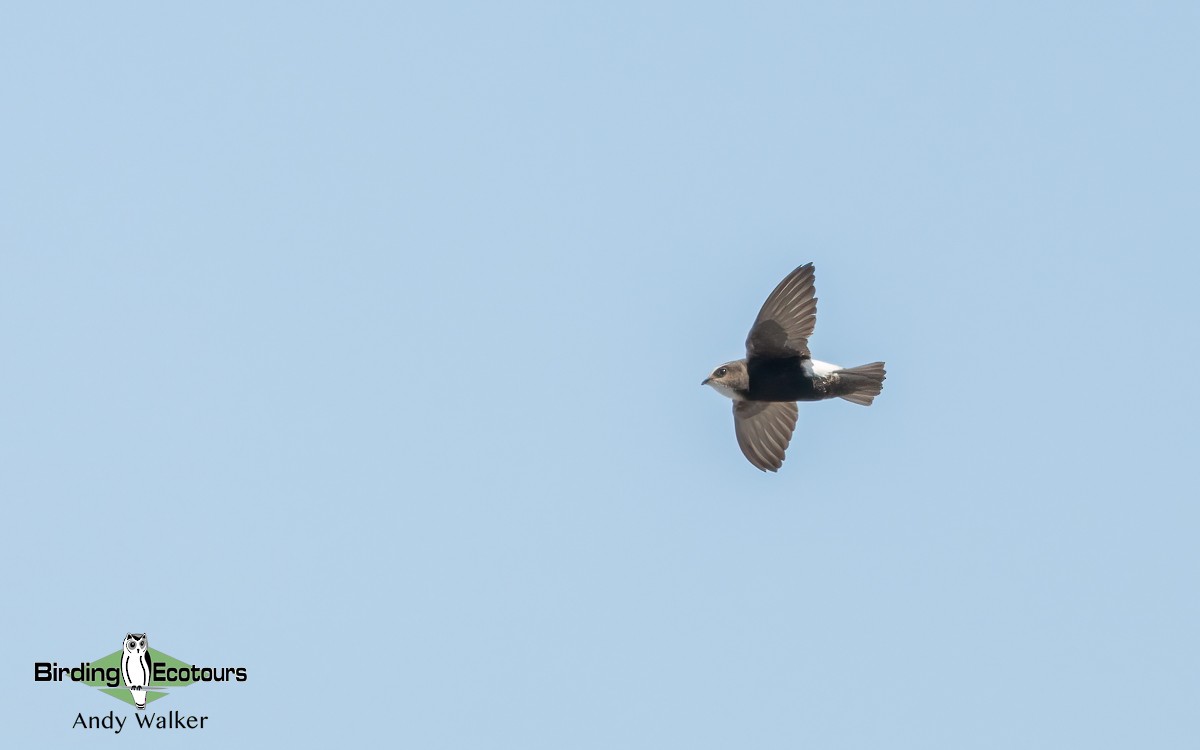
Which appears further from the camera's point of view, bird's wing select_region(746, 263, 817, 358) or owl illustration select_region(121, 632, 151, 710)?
owl illustration select_region(121, 632, 151, 710)

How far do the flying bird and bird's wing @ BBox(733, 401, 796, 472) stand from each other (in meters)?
0.67

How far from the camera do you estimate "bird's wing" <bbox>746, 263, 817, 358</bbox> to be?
64.6 feet

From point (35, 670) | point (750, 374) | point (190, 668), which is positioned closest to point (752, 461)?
point (750, 374)

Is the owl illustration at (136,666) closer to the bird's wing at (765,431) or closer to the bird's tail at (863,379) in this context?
the bird's wing at (765,431)

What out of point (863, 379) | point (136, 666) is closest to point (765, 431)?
point (863, 379)

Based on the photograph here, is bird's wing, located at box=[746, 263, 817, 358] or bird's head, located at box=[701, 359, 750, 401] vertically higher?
bird's wing, located at box=[746, 263, 817, 358]

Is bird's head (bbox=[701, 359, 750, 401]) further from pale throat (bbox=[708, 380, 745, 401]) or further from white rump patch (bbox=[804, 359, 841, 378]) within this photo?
white rump patch (bbox=[804, 359, 841, 378])

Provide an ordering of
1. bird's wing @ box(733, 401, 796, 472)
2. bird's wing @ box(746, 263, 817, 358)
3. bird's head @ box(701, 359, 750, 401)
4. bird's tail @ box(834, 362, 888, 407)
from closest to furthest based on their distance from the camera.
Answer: bird's wing @ box(746, 263, 817, 358) < bird's tail @ box(834, 362, 888, 407) < bird's head @ box(701, 359, 750, 401) < bird's wing @ box(733, 401, 796, 472)

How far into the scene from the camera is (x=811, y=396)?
796 inches

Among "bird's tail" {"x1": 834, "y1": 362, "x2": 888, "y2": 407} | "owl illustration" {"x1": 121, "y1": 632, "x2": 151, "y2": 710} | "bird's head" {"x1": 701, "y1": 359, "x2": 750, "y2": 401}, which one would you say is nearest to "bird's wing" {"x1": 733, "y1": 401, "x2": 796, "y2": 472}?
"bird's head" {"x1": 701, "y1": 359, "x2": 750, "y2": 401}

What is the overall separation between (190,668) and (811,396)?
8.71 meters

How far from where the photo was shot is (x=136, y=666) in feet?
70.0

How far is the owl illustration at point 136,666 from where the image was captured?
21.2 meters

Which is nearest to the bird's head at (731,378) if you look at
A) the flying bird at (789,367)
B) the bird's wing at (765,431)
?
the flying bird at (789,367)
